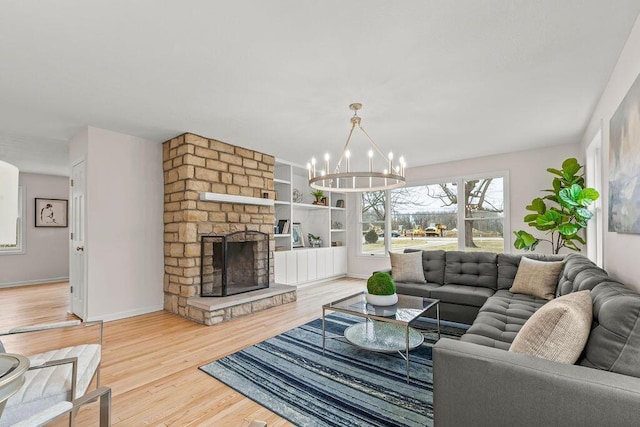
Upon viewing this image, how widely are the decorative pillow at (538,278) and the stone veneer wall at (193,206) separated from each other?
11.1 feet

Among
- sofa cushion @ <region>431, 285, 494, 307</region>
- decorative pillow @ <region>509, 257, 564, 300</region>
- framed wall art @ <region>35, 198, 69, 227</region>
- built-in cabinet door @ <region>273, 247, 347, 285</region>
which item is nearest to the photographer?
decorative pillow @ <region>509, 257, 564, 300</region>

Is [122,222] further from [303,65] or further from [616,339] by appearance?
[616,339]

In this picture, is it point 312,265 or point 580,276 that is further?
point 312,265

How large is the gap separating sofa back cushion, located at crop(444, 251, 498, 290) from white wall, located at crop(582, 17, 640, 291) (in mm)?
999

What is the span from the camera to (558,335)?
1.37 m

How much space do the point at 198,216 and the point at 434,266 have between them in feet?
10.1

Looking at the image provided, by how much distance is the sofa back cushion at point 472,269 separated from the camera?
3594mm

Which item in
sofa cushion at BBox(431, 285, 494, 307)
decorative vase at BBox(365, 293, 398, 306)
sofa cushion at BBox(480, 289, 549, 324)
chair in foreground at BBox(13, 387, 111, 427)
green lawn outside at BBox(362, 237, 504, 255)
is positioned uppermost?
green lawn outside at BBox(362, 237, 504, 255)

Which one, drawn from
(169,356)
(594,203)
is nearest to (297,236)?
(169,356)

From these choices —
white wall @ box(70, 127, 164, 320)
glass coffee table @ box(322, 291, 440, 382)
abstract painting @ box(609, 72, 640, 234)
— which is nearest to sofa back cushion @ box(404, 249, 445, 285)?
glass coffee table @ box(322, 291, 440, 382)

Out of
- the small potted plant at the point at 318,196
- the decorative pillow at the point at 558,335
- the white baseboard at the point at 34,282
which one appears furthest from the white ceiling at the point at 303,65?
the white baseboard at the point at 34,282

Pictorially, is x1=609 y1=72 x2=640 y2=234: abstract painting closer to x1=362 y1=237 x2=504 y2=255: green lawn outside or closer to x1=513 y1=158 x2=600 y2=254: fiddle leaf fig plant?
x1=513 y1=158 x2=600 y2=254: fiddle leaf fig plant

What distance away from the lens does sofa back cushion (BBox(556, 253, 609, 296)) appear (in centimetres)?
201

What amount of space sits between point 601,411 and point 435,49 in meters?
2.13
